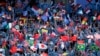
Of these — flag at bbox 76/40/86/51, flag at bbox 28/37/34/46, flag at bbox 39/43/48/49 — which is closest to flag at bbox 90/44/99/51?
flag at bbox 76/40/86/51

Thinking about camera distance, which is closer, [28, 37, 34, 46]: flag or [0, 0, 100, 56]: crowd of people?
[0, 0, 100, 56]: crowd of people

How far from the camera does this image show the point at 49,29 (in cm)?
1229

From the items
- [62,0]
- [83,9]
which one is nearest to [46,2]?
[62,0]

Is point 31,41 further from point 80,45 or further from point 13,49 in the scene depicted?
point 80,45

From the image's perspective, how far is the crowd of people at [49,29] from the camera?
10656mm

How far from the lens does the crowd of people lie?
10.7 metres

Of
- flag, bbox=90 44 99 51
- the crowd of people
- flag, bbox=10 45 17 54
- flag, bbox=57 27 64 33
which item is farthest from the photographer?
flag, bbox=57 27 64 33

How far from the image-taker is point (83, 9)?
14898mm

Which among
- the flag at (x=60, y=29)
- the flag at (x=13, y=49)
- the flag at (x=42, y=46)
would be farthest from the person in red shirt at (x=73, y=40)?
the flag at (x=13, y=49)

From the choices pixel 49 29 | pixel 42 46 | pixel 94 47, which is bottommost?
pixel 94 47

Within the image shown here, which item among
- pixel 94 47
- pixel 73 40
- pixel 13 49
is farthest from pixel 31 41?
pixel 94 47

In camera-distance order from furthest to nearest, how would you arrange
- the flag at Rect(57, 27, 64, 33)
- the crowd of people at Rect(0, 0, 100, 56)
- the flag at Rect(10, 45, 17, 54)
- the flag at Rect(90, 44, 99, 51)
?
the flag at Rect(57, 27, 64, 33) < the flag at Rect(90, 44, 99, 51) < the crowd of people at Rect(0, 0, 100, 56) < the flag at Rect(10, 45, 17, 54)

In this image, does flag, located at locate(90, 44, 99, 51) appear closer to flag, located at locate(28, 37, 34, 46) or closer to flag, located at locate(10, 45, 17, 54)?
flag, located at locate(28, 37, 34, 46)

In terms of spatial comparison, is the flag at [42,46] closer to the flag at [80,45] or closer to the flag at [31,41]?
the flag at [31,41]
